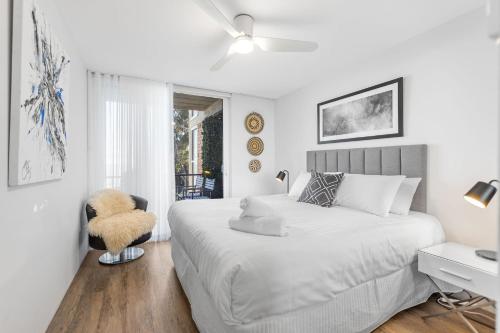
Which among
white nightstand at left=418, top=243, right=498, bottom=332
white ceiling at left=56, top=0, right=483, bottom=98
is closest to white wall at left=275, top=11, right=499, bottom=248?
white ceiling at left=56, top=0, right=483, bottom=98

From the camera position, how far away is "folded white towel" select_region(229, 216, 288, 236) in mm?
1579

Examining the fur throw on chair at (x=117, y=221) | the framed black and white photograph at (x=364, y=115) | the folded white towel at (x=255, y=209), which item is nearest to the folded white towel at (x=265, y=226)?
the folded white towel at (x=255, y=209)

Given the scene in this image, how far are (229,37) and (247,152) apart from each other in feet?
7.39

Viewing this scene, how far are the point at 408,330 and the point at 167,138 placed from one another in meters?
3.44

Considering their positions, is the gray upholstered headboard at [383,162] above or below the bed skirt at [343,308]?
above

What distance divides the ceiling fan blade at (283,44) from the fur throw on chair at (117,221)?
2.20m

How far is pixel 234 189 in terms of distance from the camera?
14.1 feet

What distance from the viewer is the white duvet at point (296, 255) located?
3.97ft

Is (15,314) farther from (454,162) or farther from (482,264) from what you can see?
(454,162)

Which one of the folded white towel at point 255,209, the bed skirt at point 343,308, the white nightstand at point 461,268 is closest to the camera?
the bed skirt at point 343,308

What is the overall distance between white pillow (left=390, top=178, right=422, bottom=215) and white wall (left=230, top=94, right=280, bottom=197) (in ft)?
7.76

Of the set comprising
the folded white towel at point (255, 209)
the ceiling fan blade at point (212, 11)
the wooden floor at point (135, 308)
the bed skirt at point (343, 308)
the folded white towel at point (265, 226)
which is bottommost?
the wooden floor at point (135, 308)

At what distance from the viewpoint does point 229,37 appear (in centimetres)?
240

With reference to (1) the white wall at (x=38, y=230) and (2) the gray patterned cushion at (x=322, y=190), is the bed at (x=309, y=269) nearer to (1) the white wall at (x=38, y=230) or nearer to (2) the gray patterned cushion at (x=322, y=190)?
(2) the gray patterned cushion at (x=322, y=190)
